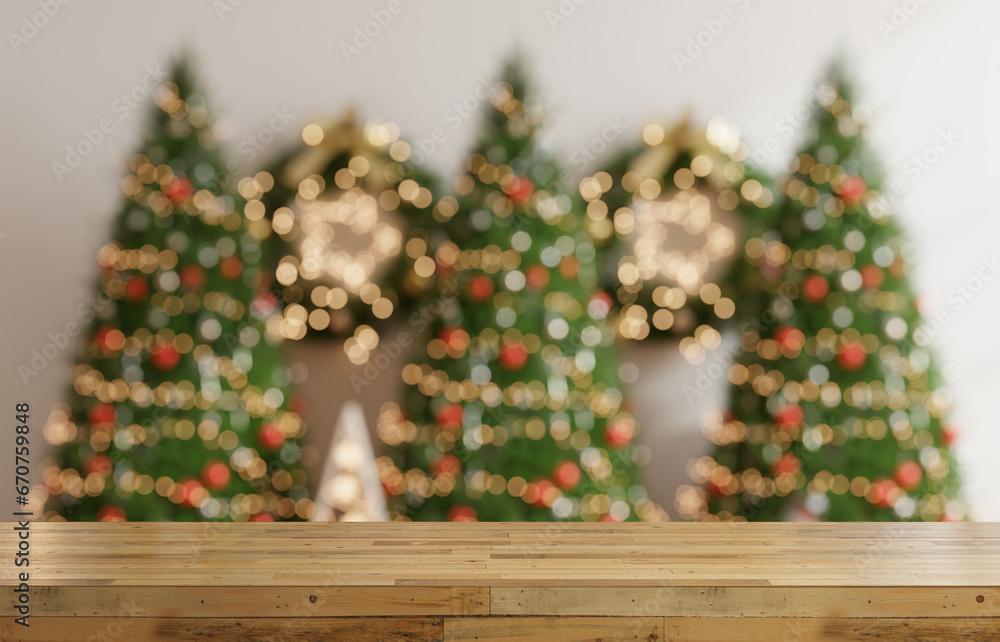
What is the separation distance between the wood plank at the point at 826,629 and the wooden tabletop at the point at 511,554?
8 cm

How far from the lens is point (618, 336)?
3.94 metres

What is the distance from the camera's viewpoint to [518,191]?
328cm

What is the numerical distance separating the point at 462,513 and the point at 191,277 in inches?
56.8

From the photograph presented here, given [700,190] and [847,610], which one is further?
[700,190]

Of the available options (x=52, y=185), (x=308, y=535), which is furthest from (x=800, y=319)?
(x=52, y=185)

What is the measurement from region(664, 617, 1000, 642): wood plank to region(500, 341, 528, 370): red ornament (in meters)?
1.59

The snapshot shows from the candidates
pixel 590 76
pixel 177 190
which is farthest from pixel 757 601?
pixel 590 76

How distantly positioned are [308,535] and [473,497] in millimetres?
1035

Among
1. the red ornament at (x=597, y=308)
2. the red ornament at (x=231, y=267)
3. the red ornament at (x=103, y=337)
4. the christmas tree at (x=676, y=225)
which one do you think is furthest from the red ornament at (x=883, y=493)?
the red ornament at (x=103, y=337)

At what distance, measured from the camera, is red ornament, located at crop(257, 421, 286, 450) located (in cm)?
338

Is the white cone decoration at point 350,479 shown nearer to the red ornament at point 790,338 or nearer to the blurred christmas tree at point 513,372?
the blurred christmas tree at point 513,372

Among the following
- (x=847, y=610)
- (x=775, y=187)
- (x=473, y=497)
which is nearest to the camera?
(x=847, y=610)

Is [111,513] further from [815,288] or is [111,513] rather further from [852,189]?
[852,189]

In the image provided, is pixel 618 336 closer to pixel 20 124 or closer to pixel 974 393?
pixel 974 393
